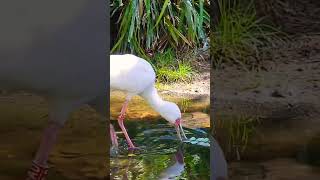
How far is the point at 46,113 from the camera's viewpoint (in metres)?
2.04

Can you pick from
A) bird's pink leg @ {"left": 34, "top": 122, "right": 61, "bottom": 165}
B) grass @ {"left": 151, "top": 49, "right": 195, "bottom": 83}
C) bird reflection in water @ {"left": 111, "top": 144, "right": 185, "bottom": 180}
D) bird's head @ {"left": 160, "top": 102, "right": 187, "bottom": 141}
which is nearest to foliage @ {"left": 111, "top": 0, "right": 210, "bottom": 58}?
grass @ {"left": 151, "top": 49, "right": 195, "bottom": 83}

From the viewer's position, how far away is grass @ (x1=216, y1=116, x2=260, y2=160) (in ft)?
7.09

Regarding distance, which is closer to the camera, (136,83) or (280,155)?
(280,155)

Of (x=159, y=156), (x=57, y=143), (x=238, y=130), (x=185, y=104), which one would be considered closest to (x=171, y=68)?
(x=185, y=104)

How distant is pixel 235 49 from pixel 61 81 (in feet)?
1.98

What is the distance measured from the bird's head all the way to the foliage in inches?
33.6

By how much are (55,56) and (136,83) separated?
1402 mm

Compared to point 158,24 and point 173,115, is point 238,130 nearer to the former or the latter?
point 173,115

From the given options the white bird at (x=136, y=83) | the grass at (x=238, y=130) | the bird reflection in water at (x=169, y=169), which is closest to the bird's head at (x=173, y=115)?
the white bird at (x=136, y=83)

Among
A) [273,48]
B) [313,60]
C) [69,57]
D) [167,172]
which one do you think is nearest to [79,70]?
[69,57]

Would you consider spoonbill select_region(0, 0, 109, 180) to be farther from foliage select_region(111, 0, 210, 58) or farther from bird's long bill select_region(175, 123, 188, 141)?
foliage select_region(111, 0, 210, 58)

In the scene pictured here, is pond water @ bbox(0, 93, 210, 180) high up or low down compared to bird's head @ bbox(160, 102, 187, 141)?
up

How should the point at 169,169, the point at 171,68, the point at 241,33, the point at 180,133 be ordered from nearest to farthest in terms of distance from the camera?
the point at 241,33, the point at 169,169, the point at 180,133, the point at 171,68

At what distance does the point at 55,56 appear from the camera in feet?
6.56
